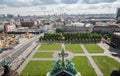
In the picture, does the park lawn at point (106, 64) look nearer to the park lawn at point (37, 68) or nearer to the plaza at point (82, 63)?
the plaza at point (82, 63)

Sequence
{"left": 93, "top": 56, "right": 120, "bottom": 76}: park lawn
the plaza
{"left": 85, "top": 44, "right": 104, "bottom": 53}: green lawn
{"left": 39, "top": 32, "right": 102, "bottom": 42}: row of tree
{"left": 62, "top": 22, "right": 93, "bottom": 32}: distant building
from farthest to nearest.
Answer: {"left": 62, "top": 22, "right": 93, "bottom": 32}: distant building, {"left": 39, "top": 32, "right": 102, "bottom": 42}: row of tree, {"left": 85, "top": 44, "right": 104, "bottom": 53}: green lawn, {"left": 93, "top": 56, "right": 120, "bottom": 76}: park lawn, the plaza

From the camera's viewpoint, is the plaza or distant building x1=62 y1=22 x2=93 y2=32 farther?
distant building x1=62 y1=22 x2=93 y2=32

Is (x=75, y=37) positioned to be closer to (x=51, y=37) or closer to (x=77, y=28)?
(x=51, y=37)

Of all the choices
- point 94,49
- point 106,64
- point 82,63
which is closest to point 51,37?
point 94,49

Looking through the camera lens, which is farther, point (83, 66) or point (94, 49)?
point (94, 49)

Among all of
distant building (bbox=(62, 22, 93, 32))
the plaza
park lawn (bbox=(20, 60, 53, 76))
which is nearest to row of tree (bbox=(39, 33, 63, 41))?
the plaza

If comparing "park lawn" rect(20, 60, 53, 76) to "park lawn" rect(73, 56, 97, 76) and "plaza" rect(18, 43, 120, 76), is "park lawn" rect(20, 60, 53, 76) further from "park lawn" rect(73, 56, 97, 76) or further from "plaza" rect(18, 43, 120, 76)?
"park lawn" rect(73, 56, 97, 76)
